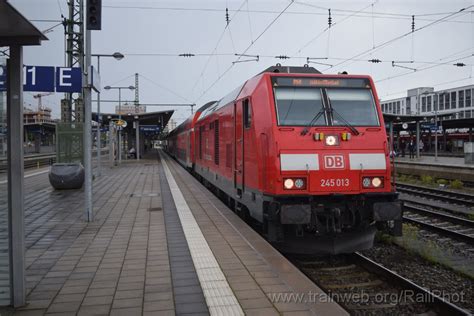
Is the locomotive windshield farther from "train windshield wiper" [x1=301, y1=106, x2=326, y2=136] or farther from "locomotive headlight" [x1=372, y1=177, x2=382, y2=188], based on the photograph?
"locomotive headlight" [x1=372, y1=177, x2=382, y2=188]

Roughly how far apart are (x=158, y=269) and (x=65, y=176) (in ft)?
35.6

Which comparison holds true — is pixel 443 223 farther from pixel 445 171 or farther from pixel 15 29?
pixel 445 171

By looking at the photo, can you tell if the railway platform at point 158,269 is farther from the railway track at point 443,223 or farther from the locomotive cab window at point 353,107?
the railway track at point 443,223

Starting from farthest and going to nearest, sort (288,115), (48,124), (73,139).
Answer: (48,124)
(73,139)
(288,115)

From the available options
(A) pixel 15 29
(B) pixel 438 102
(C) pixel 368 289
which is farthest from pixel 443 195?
(B) pixel 438 102

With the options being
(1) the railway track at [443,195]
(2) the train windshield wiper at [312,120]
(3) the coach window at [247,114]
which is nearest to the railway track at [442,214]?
(1) the railway track at [443,195]

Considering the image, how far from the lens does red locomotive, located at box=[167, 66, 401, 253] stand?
6.84m

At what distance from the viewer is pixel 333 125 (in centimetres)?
738

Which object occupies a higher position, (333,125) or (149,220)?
(333,125)

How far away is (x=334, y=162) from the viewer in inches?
276

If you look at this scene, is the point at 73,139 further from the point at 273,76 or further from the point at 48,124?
the point at 48,124

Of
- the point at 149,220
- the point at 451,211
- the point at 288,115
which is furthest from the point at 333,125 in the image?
the point at 451,211

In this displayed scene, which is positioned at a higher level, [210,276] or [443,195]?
[210,276]

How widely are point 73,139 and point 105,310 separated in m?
13.5
